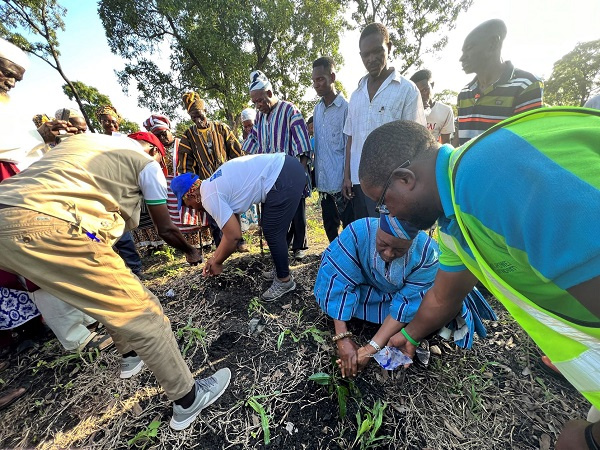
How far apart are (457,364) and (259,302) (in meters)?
1.70

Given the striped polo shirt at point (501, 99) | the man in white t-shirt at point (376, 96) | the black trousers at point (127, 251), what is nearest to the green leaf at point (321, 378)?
the man in white t-shirt at point (376, 96)

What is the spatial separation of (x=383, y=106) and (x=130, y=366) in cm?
314

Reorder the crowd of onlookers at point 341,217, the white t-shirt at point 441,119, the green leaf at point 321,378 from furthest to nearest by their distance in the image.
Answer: the white t-shirt at point 441,119 < the green leaf at point 321,378 < the crowd of onlookers at point 341,217

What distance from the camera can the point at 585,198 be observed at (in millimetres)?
663

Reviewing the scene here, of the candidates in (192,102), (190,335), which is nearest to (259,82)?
(192,102)

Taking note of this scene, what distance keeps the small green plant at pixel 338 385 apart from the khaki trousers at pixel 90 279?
0.82 metres

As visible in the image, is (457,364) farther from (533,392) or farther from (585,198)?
(585,198)

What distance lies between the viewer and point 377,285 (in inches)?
81.5

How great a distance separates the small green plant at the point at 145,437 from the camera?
1577mm

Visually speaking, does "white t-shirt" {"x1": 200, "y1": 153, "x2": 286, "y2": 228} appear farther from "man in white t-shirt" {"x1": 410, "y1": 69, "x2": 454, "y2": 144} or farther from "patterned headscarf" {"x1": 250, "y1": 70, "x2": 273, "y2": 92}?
"man in white t-shirt" {"x1": 410, "y1": 69, "x2": 454, "y2": 144}

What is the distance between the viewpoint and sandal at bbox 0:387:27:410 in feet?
6.32

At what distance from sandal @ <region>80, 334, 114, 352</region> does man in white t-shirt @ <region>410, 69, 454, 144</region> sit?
173 inches

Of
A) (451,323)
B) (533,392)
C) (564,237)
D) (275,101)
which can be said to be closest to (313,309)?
(451,323)

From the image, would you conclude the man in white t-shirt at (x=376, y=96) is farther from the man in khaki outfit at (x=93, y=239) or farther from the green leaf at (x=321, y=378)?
the man in khaki outfit at (x=93, y=239)
